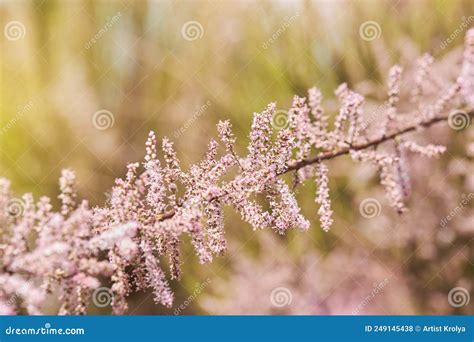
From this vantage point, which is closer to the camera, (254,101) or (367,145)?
(367,145)

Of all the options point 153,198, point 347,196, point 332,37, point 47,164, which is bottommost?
point 153,198

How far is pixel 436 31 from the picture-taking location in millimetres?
1844

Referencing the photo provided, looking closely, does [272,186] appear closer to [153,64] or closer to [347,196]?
[347,196]

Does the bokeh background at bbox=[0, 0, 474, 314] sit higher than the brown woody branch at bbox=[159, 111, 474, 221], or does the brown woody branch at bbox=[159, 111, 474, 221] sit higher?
the bokeh background at bbox=[0, 0, 474, 314]

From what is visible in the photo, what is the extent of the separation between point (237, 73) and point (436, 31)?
70 cm

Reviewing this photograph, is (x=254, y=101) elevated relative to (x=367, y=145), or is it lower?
elevated

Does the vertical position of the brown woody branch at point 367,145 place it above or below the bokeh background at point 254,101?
below

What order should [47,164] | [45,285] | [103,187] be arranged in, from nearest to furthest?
[45,285]
[103,187]
[47,164]

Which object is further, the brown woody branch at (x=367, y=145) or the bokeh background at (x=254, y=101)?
the bokeh background at (x=254, y=101)

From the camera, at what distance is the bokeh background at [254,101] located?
5.89 ft

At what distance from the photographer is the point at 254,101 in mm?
1804

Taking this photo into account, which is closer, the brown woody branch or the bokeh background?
the brown woody branch

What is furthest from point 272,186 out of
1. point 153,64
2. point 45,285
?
point 153,64

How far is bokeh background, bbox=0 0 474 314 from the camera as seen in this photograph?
1796 mm
